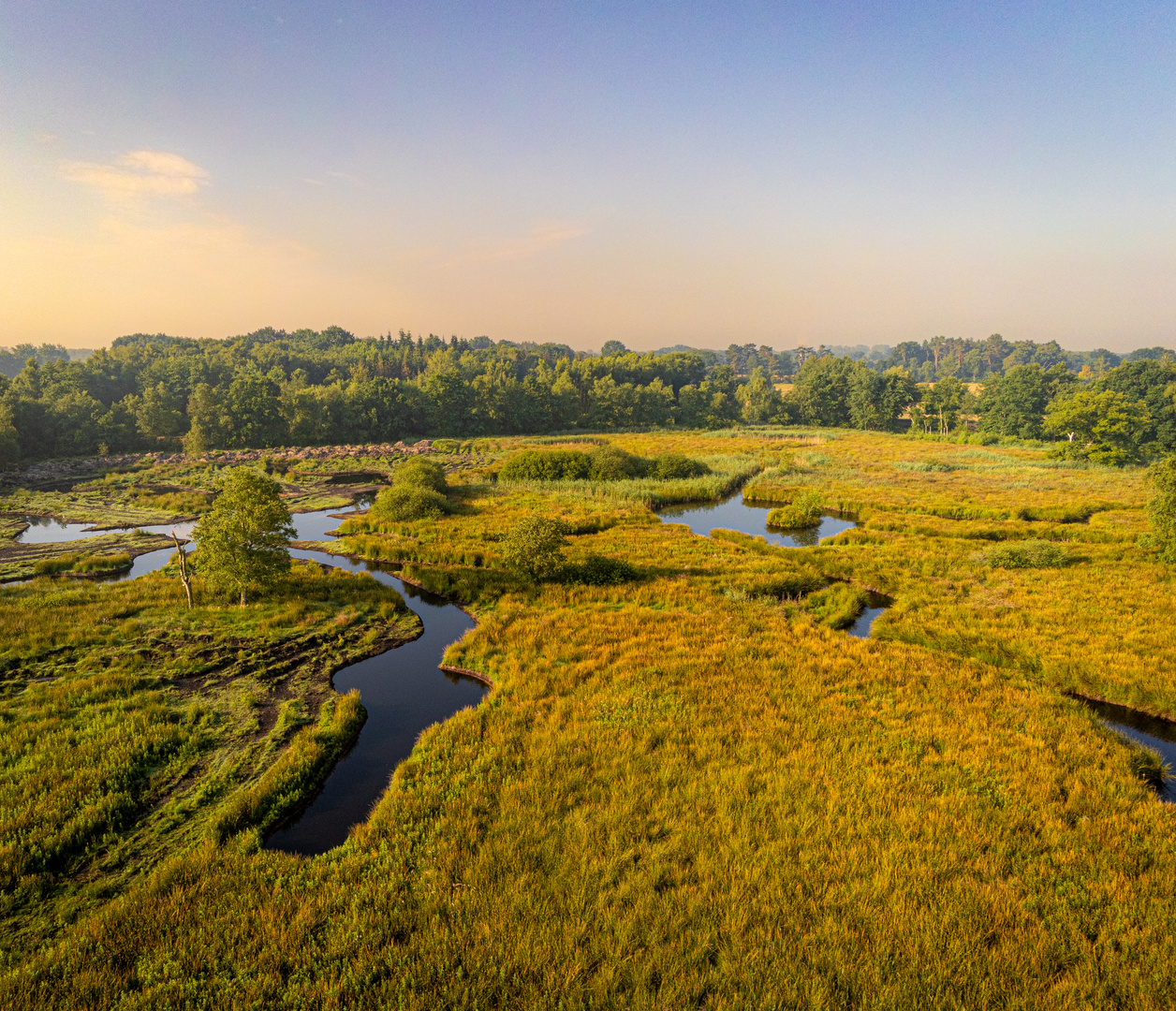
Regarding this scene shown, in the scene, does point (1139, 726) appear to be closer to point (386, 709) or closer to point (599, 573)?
point (599, 573)

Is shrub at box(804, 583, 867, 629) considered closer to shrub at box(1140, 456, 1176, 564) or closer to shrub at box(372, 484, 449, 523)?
shrub at box(1140, 456, 1176, 564)

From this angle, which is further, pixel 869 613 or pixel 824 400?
pixel 824 400

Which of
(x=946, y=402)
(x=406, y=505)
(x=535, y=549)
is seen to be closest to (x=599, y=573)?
(x=535, y=549)

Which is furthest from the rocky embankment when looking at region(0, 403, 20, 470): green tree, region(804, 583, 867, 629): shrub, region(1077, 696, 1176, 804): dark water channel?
region(1077, 696, 1176, 804): dark water channel

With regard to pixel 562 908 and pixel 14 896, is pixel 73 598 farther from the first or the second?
pixel 562 908

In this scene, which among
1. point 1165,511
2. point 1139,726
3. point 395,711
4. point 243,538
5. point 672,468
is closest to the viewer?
point 1139,726
